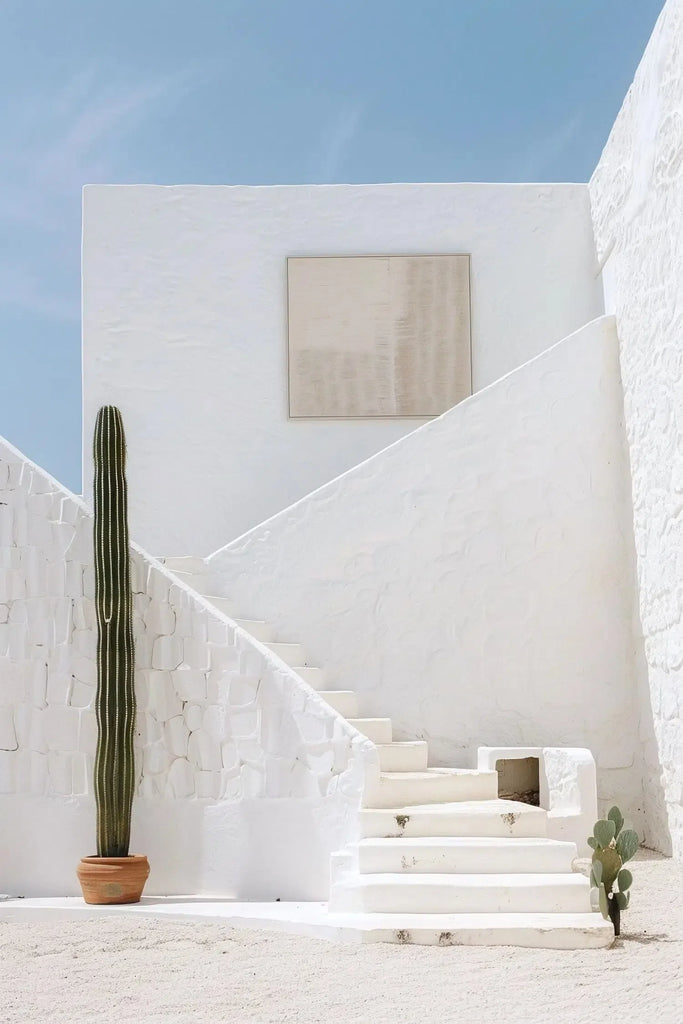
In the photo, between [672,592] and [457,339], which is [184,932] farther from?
[457,339]

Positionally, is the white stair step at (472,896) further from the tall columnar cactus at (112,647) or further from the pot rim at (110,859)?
the tall columnar cactus at (112,647)

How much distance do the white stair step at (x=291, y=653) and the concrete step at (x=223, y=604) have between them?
0.52 m

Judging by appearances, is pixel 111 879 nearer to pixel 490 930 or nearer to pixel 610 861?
pixel 490 930

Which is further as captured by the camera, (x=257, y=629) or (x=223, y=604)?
(x=223, y=604)

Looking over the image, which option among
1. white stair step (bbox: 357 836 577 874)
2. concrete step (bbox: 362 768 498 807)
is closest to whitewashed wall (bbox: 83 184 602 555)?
concrete step (bbox: 362 768 498 807)

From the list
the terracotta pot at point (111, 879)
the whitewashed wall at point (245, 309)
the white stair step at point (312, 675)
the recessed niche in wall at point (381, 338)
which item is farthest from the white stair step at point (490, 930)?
the recessed niche in wall at point (381, 338)

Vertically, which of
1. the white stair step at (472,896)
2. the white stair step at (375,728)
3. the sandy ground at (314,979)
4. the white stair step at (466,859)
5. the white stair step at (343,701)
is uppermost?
the white stair step at (343,701)

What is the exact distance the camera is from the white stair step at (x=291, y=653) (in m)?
8.43

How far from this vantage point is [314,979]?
5.09 meters

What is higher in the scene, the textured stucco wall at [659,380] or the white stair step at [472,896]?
the textured stucco wall at [659,380]

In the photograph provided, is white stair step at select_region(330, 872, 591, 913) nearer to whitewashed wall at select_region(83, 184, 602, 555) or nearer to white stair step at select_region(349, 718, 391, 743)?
white stair step at select_region(349, 718, 391, 743)

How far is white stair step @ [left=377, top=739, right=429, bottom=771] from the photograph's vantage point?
7578 millimetres

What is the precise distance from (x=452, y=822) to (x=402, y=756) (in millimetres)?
1110

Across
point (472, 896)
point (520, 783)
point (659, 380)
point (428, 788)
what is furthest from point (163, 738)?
point (659, 380)
